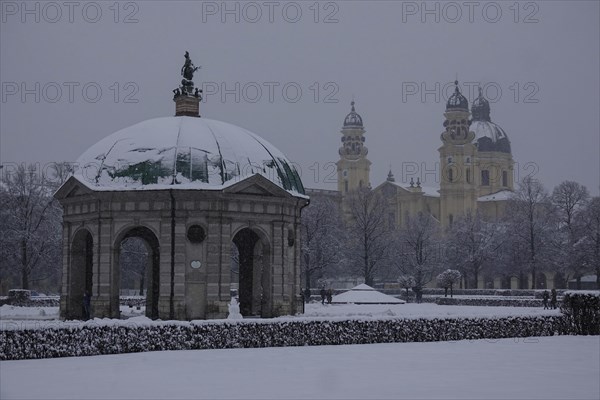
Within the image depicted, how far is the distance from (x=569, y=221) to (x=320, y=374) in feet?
220

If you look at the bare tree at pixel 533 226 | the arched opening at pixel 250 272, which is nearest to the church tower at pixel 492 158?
the bare tree at pixel 533 226

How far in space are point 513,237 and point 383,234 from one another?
1330 centimetres

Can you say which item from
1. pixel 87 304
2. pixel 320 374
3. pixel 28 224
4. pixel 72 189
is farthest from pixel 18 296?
pixel 320 374

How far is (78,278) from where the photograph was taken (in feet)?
126

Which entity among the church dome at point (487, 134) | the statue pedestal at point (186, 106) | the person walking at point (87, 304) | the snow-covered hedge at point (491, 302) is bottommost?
the snow-covered hedge at point (491, 302)

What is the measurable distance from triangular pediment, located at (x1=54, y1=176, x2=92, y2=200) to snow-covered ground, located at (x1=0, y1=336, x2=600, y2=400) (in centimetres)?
Result: 1187

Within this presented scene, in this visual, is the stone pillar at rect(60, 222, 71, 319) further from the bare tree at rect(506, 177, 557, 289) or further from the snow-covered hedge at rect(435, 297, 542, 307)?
the bare tree at rect(506, 177, 557, 289)

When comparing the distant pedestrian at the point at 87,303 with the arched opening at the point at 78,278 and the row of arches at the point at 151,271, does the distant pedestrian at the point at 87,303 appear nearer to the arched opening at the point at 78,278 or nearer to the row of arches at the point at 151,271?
the row of arches at the point at 151,271

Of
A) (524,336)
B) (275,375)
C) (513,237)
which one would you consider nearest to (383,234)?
(513,237)

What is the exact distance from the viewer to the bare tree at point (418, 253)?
280 ft

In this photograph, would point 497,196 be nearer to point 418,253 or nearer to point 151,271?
point 418,253

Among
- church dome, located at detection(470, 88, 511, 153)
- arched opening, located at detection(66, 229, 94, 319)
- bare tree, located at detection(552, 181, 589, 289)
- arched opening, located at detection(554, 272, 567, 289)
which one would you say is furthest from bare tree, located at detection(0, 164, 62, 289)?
church dome, located at detection(470, 88, 511, 153)

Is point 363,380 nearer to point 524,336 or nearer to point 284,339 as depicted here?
point 284,339

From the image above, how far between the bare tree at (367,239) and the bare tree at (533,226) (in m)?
12.8
